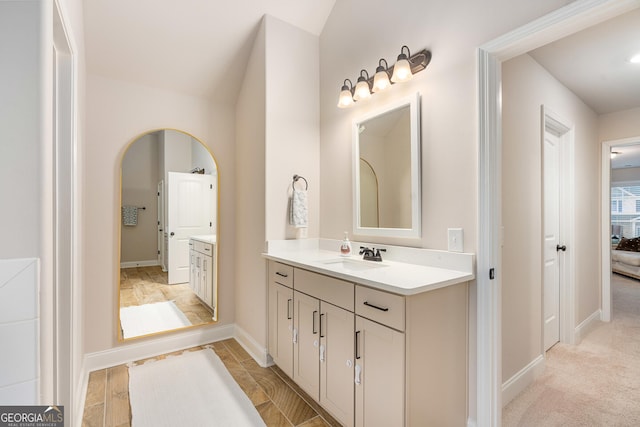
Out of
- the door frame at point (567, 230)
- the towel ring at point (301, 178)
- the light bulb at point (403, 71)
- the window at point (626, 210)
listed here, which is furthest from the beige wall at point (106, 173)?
the window at point (626, 210)

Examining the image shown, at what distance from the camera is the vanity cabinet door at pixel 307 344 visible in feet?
5.90

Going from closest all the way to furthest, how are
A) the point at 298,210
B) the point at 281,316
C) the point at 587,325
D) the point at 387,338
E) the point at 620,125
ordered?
1. the point at 387,338
2. the point at 281,316
3. the point at 298,210
4. the point at 587,325
5. the point at 620,125

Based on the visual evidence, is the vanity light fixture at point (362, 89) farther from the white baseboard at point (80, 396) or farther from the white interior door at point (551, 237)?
the white baseboard at point (80, 396)

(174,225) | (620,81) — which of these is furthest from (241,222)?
(620,81)

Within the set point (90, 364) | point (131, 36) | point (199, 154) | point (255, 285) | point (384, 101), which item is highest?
point (131, 36)

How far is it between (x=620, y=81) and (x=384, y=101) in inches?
89.7

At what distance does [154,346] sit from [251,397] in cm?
114

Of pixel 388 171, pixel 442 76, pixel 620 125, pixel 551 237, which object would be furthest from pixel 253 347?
pixel 620 125

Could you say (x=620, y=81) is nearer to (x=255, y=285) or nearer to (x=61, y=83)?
(x=255, y=285)

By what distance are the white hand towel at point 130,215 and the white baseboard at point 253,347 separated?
4.41 feet

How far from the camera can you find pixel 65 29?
1.28m

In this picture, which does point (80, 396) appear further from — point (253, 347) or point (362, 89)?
point (362, 89)

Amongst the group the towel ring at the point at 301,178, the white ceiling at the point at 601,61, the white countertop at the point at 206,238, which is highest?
the white ceiling at the point at 601,61

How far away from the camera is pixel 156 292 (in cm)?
264
